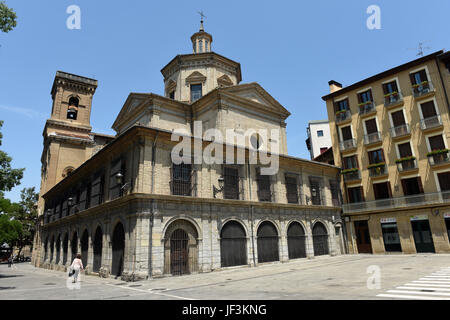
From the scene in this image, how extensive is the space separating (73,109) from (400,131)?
3914 centimetres

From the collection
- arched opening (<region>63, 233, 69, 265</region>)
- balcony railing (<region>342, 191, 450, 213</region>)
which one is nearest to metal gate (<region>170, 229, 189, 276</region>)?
arched opening (<region>63, 233, 69, 265</region>)

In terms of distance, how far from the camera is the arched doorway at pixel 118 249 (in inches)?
599

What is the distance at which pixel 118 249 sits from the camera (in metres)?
15.7

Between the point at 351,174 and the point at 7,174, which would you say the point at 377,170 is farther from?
the point at 7,174

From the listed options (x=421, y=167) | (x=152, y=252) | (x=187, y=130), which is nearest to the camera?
(x=152, y=252)

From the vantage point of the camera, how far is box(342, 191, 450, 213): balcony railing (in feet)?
73.0

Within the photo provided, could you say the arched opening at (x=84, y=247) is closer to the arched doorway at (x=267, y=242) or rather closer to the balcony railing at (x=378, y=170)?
the arched doorway at (x=267, y=242)

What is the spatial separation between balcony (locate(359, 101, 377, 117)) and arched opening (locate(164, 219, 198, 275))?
808 inches

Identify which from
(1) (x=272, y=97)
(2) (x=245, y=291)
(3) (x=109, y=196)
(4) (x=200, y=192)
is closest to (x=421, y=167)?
(1) (x=272, y=97)

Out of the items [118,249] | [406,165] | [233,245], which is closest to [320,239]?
[406,165]
